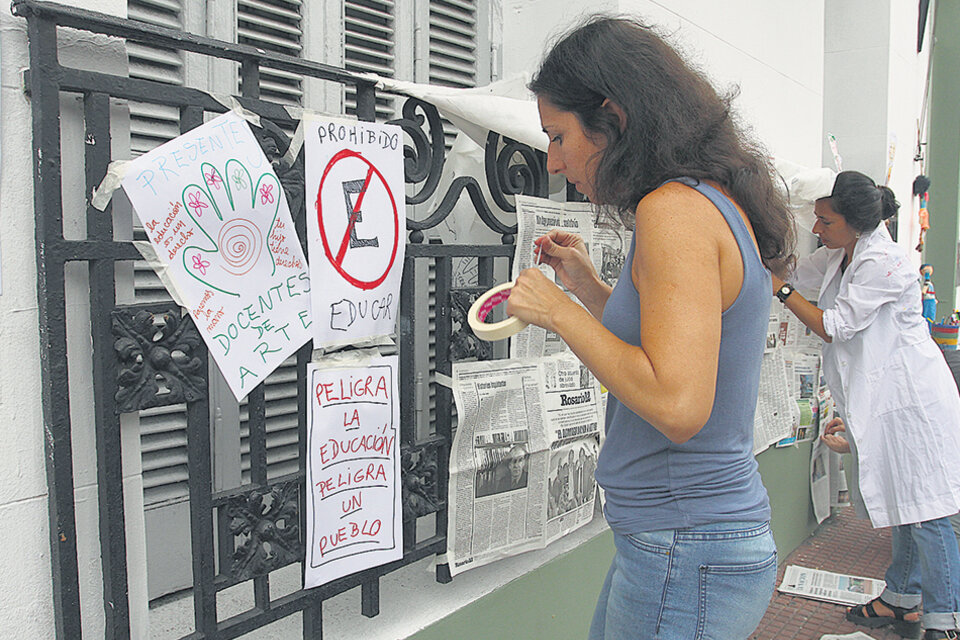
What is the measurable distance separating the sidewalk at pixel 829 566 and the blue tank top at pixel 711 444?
7.68 ft

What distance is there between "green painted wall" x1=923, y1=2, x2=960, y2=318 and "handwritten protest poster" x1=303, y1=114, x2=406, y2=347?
890cm

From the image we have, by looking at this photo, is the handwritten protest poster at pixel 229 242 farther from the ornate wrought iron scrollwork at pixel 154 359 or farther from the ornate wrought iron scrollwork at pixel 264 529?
the ornate wrought iron scrollwork at pixel 264 529

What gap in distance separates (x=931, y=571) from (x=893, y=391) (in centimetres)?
75

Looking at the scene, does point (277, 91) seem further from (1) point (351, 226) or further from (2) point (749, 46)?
(2) point (749, 46)

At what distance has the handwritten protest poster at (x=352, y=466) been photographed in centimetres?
174

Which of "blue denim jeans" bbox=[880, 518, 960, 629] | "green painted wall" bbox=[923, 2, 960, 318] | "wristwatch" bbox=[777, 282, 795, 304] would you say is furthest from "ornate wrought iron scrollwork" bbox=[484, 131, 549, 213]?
"green painted wall" bbox=[923, 2, 960, 318]

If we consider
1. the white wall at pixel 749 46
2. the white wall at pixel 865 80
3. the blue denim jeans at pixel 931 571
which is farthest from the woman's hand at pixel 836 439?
the white wall at pixel 865 80

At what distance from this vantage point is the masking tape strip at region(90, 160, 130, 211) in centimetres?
134

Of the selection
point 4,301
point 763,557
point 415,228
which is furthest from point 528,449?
point 4,301

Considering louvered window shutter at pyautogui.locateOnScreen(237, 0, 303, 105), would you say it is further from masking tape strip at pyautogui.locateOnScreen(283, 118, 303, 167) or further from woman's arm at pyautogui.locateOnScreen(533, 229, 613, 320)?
woman's arm at pyautogui.locateOnScreen(533, 229, 613, 320)

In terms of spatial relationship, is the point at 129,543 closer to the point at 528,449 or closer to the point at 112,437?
the point at 112,437

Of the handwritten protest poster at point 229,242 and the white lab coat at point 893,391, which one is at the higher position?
the handwritten protest poster at point 229,242

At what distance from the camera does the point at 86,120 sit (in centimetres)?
134

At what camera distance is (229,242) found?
1514 mm
